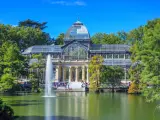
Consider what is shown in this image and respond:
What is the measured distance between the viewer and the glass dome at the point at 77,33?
67688mm

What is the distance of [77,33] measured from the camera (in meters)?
68.1

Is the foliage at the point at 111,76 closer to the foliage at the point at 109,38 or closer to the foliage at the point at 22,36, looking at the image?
the foliage at the point at 109,38

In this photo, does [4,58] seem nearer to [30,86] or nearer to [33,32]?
[30,86]

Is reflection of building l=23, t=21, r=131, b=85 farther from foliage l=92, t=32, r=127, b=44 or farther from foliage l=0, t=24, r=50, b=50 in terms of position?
foliage l=92, t=32, r=127, b=44

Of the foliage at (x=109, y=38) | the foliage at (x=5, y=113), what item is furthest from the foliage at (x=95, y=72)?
the foliage at (x=5, y=113)

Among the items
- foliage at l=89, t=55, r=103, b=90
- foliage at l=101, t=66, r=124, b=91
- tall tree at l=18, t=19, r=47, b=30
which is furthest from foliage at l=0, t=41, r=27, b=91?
tall tree at l=18, t=19, r=47, b=30

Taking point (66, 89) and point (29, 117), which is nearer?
point (29, 117)

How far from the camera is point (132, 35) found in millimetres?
75250

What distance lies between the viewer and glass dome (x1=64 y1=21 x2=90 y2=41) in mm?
67688

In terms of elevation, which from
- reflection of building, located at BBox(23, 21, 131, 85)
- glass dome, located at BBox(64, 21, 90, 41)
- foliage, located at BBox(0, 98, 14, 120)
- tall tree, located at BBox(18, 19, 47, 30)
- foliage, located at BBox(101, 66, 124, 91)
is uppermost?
tall tree, located at BBox(18, 19, 47, 30)

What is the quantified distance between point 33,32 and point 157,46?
199 ft

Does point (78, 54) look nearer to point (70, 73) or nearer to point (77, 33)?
point (70, 73)

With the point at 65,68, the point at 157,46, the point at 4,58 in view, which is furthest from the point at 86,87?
the point at 157,46

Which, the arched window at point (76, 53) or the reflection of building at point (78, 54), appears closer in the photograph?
the reflection of building at point (78, 54)
